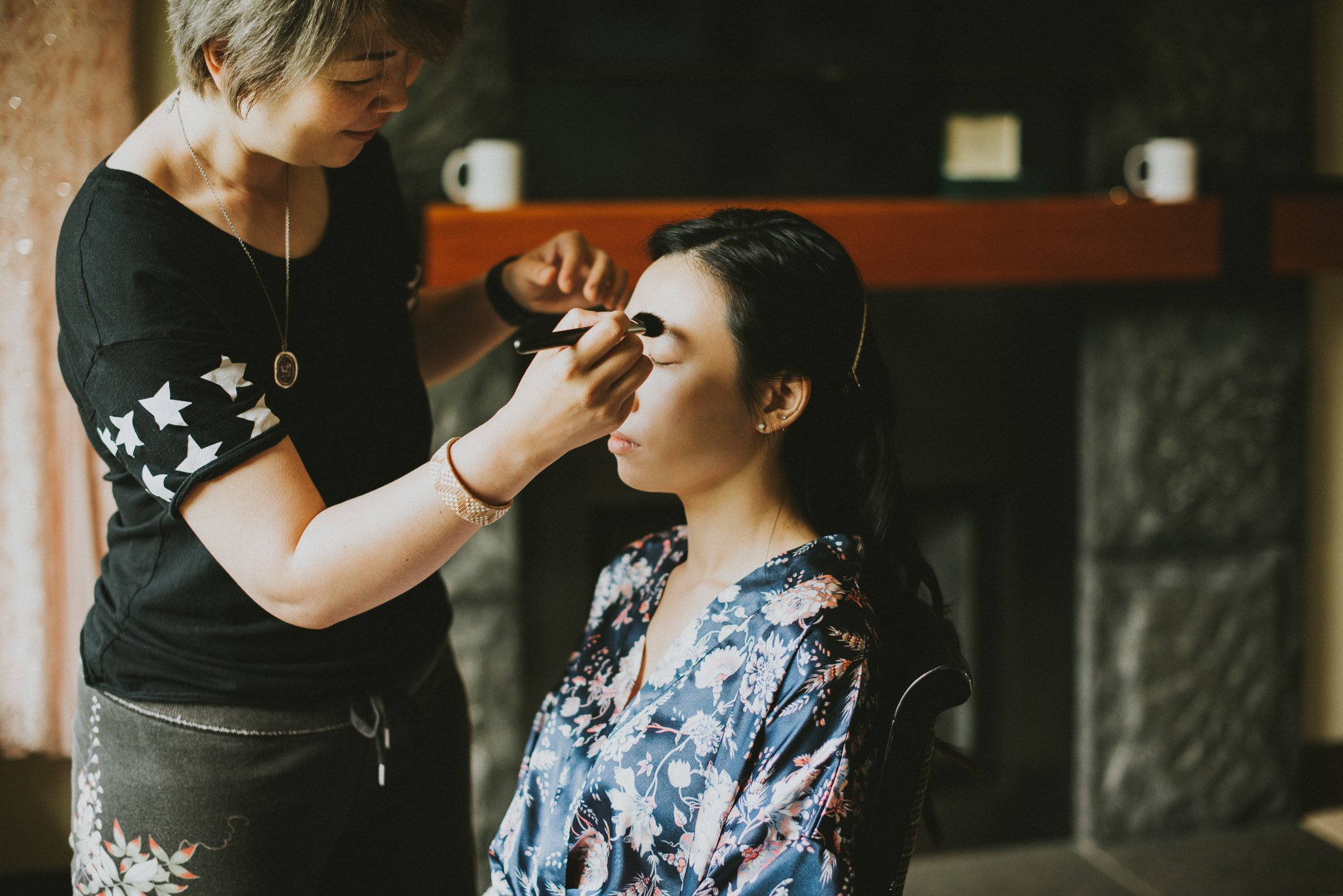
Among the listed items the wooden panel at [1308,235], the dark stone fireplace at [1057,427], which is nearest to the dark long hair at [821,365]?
the dark stone fireplace at [1057,427]

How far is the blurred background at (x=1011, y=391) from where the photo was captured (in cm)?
217

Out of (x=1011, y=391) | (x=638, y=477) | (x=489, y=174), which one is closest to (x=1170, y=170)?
(x=1011, y=391)

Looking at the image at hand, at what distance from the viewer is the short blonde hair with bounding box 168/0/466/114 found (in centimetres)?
94

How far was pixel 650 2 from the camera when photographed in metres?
2.24

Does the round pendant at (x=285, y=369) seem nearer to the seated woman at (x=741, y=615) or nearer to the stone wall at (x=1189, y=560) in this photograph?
the seated woman at (x=741, y=615)

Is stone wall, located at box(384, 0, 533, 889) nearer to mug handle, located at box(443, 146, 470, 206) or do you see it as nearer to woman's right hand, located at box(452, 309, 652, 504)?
mug handle, located at box(443, 146, 470, 206)

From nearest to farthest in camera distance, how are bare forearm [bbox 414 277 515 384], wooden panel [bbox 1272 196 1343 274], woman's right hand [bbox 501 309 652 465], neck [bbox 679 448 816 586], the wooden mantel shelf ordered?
woman's right hand [bbox 501 309 652 465], neck [bbox 679 448 816 586], bare forearm [bbox 414 277 515 384], the wooden mantel shelf, wooden panel [bbox 1272 196 1343 274]

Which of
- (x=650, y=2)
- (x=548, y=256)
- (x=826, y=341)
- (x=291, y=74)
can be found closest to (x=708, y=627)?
(x=826, y=341)

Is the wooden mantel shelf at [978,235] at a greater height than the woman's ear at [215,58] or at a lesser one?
lesser

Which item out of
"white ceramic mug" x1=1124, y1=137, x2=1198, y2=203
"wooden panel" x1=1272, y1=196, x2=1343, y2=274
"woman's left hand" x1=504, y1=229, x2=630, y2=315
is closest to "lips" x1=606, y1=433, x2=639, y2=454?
"woman's left hand" x1=504, y1=229, x2=630, y2=315

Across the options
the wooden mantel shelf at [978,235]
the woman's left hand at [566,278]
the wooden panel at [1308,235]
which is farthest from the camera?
the wooden panel at [1308,235]

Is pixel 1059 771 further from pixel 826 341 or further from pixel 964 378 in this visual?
pixel 826 341

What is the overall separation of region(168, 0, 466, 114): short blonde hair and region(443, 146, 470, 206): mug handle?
1099 millimetres

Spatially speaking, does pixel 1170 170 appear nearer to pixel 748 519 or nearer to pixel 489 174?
pixel 489 174
